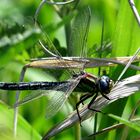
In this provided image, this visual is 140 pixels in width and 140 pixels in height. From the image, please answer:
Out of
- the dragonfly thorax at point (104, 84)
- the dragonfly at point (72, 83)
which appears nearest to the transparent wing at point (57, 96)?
the dragonfly at point (72, 83)

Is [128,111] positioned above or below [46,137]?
below

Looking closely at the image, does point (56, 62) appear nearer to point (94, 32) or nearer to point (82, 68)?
point (82, 68)

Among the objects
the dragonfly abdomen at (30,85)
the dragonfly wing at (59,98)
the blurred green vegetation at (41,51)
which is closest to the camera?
the blurred green vegetation at (41,51)

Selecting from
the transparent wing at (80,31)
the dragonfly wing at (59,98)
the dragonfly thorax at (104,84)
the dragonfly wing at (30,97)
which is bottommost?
the dragonfly thorax at (104,84)

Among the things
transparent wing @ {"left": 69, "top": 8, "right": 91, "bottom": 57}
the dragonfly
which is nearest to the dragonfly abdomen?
the dragonfly

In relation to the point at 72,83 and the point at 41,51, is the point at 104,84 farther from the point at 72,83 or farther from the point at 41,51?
the point at 41,51

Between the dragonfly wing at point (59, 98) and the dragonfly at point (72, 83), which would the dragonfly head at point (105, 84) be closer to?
the dragonfly at point (72, 83)

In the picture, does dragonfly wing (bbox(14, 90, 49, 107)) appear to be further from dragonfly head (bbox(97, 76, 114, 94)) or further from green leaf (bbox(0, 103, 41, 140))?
dragonfly head (bbox(97, 76, 114, 94))

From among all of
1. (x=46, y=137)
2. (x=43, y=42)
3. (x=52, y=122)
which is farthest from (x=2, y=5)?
(x=46, y=137)
